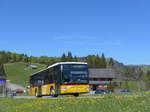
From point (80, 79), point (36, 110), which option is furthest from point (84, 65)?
point (36, 110)

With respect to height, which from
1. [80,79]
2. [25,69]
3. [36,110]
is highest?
[25,69]

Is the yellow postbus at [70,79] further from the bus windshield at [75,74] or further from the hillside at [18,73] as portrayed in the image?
the hillside at [18,73]

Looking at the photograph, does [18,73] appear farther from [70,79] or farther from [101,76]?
[70,79]

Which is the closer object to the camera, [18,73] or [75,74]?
[75,74]

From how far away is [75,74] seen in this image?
3019cm

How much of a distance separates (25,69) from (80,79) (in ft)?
511

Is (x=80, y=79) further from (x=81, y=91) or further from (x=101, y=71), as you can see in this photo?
(x=101, y=71)

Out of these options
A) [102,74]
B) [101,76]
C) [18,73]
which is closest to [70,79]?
[101,76]

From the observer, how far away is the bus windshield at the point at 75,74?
29922mm

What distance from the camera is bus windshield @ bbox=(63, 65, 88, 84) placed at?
2992 cm

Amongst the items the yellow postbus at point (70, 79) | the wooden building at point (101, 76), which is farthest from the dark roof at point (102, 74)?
the yellow postbus at point (70, 79)

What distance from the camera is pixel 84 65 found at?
3097 cm

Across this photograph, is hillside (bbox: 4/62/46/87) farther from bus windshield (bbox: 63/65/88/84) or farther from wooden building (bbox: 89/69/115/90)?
bus windshield (bbox: 63/65/88/84)

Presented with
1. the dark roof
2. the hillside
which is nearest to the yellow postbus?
the dark roof
